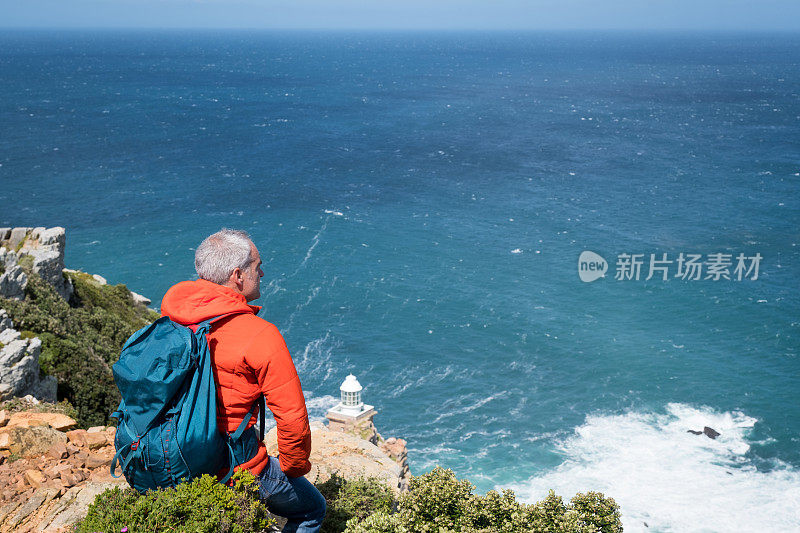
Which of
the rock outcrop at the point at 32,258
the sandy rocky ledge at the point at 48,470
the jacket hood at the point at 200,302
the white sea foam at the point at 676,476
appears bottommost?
the white sea foam at the point at 676,476

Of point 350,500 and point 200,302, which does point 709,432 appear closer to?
point 350,500

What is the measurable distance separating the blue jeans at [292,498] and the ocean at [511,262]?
2426cm

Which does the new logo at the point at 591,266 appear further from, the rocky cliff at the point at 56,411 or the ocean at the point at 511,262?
the rocky cliff at the point at 56,411

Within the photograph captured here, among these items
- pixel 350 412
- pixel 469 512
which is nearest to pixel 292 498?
pixel 469 512

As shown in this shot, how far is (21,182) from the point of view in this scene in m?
69.2

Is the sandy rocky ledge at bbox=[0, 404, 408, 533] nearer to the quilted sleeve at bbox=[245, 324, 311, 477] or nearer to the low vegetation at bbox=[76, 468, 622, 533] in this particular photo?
the low vegetation at bbox=[76, 468, 622, 533]

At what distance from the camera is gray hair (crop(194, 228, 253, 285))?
17.6 ft

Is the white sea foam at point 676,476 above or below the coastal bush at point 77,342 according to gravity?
below

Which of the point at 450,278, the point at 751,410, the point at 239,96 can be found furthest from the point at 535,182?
the point at 239,96

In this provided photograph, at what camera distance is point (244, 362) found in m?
5.05

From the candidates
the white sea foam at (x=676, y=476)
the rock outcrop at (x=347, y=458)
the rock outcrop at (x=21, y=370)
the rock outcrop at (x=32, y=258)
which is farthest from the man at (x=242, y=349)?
the white sea foam at (x=676, y=476)

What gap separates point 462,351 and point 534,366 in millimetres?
4383

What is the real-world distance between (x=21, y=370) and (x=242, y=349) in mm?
10815

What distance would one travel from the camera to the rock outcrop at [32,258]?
20.8m
